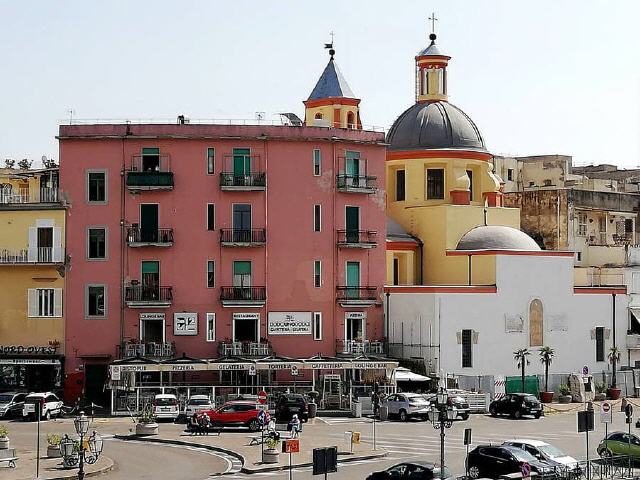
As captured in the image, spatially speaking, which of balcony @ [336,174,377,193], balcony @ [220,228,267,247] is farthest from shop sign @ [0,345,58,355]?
balcony @ [336,174,377,193]

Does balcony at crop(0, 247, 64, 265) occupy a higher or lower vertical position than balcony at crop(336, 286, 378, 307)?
higher

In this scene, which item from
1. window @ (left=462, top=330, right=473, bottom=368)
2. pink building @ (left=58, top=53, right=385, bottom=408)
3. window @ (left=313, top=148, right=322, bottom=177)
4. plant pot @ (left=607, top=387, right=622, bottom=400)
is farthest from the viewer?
plant pot @ (left=607, top=387, right=622, bottom=400)

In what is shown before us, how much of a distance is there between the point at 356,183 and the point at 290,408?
1600cm

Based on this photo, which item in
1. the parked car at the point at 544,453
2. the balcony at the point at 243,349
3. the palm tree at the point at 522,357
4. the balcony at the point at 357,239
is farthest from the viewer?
the palm tree at the point at 522,357

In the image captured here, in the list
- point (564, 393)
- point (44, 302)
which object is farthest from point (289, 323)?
point (564, 393)

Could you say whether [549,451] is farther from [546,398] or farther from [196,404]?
[546,398]

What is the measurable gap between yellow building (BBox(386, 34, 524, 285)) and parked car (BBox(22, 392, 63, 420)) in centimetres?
2410

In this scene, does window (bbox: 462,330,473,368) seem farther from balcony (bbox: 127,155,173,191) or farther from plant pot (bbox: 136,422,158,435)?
plant pot (bbox: 136,422,158,435)

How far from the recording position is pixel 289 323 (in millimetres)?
70562

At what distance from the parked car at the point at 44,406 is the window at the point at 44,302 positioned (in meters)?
6.03

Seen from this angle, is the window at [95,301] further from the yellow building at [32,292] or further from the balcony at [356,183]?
the balcony at [356,183]

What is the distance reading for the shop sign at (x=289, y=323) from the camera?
70250mm

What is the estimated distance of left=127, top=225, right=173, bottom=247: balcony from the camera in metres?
68.4

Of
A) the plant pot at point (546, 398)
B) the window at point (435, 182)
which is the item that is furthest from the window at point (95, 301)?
the window at point (435, 182)
